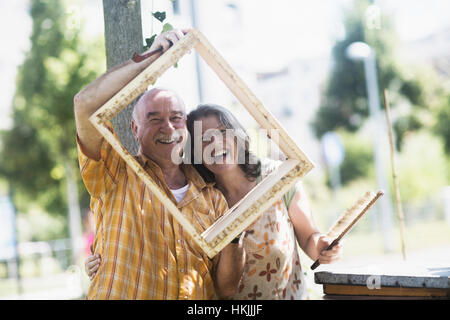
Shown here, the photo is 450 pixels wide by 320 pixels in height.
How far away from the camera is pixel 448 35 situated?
158 feet

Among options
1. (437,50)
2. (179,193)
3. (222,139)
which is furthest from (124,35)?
(437,50)

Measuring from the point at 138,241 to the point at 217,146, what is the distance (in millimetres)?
702

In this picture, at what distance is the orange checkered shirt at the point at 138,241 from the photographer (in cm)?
264

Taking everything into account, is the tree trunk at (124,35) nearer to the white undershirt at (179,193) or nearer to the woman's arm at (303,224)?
the white undershirt at (179,193)

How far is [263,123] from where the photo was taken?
104 inches

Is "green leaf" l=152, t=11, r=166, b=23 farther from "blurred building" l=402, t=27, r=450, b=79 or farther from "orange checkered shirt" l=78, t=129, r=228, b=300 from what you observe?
"blurred building" l=402, t=27, r=450, b=79

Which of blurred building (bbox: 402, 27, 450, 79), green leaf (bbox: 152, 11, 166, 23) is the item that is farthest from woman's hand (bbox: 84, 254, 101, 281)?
blurred building (bbox: 402, 27, 450, 79)

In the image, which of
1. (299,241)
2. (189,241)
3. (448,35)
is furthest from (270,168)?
(448,35)

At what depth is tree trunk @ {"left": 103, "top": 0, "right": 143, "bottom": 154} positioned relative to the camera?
347cm

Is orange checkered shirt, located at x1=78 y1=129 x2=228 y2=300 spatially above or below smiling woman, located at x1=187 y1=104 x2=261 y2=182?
below

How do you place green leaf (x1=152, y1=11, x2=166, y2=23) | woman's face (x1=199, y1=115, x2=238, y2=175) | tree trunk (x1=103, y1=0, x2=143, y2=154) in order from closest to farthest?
woman's face (x1=199, y1=115, x2=238, y2=175) → green leaf (x1=152, y1=11, x2=166, y2=23) → tree trunk (x1=103, y1=0, x2=143, y2=154)

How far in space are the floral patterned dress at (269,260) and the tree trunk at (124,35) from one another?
103 cm

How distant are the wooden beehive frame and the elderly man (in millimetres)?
82

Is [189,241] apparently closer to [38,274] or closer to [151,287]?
[151,287]
